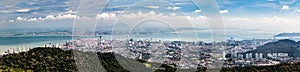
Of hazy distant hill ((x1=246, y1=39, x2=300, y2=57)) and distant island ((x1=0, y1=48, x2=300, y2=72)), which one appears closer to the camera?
distant island ((x1=0, y1=48, x2=300, y2=72))

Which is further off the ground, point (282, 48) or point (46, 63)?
point (46, 63)

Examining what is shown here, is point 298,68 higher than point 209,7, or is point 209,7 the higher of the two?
point 209,7

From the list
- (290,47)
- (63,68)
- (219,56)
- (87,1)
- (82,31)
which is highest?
(87,1)

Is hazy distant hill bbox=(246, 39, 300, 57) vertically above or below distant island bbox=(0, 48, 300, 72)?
below

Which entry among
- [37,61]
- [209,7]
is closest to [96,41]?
[209,7]

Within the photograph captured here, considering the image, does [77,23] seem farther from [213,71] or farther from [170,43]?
[213,71]

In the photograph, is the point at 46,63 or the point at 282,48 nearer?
the point at 46,63

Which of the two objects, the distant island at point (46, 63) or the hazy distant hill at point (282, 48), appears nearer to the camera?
the distant island at point (46, 63)

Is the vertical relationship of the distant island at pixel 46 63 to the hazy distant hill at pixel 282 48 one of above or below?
above
